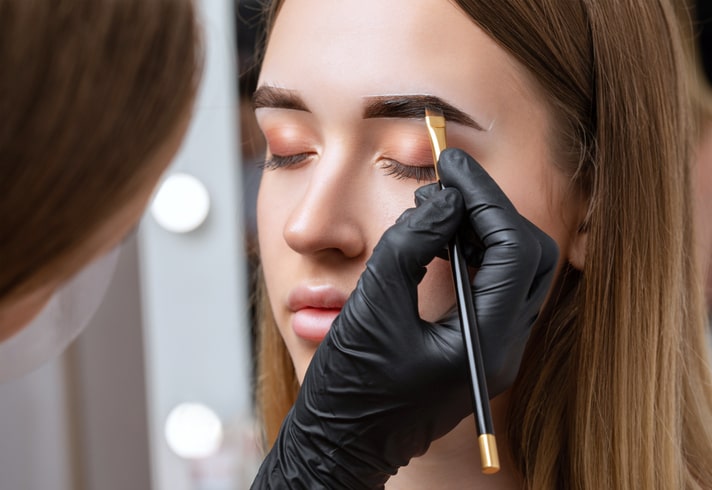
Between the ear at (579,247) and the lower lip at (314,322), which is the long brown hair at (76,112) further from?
the ear at (579,247)

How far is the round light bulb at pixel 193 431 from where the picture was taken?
1.92 metres

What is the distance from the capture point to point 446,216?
32.5 inches

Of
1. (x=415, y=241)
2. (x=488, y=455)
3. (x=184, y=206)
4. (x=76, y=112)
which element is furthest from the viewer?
(x=184, y=206)

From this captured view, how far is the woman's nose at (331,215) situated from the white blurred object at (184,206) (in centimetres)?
99

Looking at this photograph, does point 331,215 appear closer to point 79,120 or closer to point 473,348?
point 473,348

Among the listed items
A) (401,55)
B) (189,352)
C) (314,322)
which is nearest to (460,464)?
(314,322)

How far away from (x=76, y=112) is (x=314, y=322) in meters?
0.41

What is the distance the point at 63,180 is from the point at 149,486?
1.66 metres

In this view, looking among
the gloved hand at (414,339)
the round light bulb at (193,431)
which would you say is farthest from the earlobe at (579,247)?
the round light bulb at (193,431)

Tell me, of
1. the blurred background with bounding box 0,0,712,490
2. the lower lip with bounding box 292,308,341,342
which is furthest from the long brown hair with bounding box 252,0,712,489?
the blurred background with bounding box 0,0,712,490

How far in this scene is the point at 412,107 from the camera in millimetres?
916

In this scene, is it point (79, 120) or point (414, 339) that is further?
point (414, 339)

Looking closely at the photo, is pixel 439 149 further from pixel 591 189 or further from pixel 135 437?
pixel 135 437

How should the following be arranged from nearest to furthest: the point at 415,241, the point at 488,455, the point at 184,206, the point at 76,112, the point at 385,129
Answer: the point at 76,112 → the point at 488,455 → the point at 415,241 → the point at 385,129 → the point at 184,206
